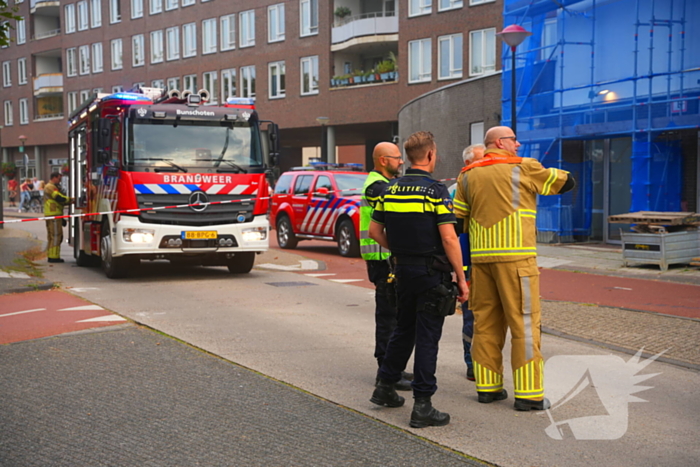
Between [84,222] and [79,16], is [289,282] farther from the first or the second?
[79,16]

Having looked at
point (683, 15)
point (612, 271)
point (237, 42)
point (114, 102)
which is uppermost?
point (237, 42)

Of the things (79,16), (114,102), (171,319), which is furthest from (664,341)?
(79,16)

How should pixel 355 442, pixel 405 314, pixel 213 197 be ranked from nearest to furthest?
pixel 355 442, pixel 405 314, pixel 213 197

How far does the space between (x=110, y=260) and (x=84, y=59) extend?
159ft

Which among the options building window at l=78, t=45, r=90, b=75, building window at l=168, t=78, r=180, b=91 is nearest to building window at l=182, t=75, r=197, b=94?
building window at l=168, t=78, r=180, b=91

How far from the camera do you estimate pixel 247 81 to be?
146 feet

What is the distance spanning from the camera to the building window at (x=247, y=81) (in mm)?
44031

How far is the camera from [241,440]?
4.71 metres

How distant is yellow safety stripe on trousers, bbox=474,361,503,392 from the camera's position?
5496mm

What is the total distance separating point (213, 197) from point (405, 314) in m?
7.60

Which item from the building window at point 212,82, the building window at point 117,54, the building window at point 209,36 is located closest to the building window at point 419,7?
the building window at point 212,82

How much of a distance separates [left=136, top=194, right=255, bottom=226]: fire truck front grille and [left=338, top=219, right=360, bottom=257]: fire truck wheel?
14.3 feet

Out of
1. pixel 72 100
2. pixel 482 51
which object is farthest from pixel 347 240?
pixel 72 100

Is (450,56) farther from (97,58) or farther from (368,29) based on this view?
(97,58)
